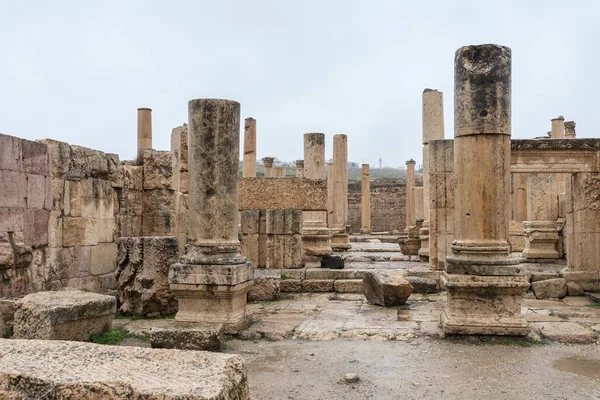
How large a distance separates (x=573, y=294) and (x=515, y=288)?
15.3ft

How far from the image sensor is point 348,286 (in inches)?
444

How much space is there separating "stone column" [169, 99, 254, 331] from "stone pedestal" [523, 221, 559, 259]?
31.5ft

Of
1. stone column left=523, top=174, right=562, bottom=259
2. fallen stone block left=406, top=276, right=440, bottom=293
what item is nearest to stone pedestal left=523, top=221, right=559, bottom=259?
stone column left=523, top=174, right=562, bottom=259

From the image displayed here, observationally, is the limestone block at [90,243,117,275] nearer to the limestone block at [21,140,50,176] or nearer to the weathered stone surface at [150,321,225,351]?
the limestone block at [21,140,50,176]

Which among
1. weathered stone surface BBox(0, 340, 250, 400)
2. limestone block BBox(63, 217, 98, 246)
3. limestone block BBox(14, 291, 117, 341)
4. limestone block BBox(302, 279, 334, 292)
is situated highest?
limestone block BBox(63, 217, 98, 246)

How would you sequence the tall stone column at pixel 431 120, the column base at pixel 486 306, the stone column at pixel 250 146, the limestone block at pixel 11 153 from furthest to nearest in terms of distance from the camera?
the stone column at pixel 250 146
the tall stone column at pixel 431 120
the limestone block at pixel 11 153
the column base at pixel 486 306

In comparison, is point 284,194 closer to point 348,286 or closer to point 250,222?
point 250,222

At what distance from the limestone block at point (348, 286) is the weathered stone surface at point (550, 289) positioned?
3.30 metres

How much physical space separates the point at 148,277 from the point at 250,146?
1424cm

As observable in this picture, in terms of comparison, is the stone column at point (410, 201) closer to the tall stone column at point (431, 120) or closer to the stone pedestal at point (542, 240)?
the tall stone column at point (431, 120)

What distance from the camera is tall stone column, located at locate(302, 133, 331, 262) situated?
15844 millimetres

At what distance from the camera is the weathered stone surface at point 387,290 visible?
919 centimetres

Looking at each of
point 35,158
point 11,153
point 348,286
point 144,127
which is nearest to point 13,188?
point 11,153

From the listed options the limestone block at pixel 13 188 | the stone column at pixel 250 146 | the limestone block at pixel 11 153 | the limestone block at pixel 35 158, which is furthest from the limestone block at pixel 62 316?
the stone column at pixel 250 146
